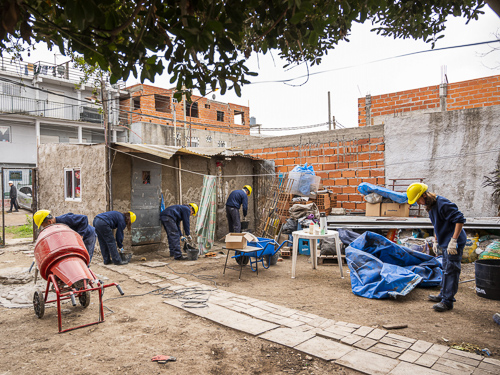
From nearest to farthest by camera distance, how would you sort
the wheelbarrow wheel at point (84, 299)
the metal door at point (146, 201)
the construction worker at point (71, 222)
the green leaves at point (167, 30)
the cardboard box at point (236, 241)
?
the green leaves at point (167, 30) < the wheelbarrow wheel at point (84, 299) < the construction worker at point (71, 222) < the cardboard box at point (236, 241) < the metal door at point (146, 201)

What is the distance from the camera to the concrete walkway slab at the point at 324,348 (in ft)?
11.9

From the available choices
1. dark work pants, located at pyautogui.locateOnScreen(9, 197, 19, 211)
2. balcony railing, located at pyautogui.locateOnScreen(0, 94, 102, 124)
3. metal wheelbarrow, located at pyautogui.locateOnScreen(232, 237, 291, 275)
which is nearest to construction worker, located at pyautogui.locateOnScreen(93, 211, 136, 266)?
metal wheelbarrow, located at pyautogui.locateOnScreen(232, 237, 291, 275)

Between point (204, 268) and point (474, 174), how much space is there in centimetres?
715

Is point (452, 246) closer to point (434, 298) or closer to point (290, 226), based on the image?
point (434, 298)

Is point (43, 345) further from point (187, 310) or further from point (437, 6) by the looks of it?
point (437, 6)

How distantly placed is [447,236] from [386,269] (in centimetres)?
117

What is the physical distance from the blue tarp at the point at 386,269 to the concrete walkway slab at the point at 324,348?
2.03 metres

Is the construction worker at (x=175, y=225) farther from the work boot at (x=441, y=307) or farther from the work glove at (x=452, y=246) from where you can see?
the work glove at (x=452, y=246)

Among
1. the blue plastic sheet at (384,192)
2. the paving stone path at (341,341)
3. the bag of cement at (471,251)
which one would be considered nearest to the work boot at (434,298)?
the paving stone path at (341,341)

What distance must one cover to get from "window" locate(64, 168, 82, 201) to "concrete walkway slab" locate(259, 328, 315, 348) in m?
7.63

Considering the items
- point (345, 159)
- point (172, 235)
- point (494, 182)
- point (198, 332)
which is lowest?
point (198, 332)

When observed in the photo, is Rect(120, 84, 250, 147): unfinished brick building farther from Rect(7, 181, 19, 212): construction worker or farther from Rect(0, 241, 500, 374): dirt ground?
Rect(0, 241, 500, 374): dirt ground

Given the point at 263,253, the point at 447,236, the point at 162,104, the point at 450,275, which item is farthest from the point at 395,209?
the point at 162,104

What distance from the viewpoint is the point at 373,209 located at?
952 cm
